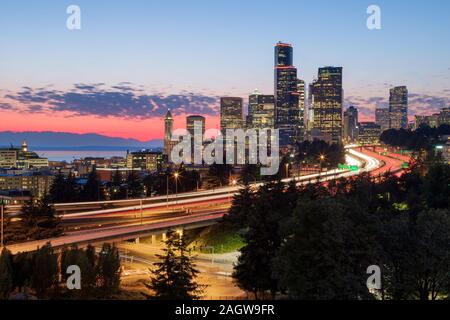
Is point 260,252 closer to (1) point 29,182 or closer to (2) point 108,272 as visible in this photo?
(2) point 108,272

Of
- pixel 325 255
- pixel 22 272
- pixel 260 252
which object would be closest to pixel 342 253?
pixel 325 255

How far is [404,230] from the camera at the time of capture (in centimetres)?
2028

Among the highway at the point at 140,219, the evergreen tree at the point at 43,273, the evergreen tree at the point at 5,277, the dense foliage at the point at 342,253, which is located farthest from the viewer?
the highway at the point at 140,219

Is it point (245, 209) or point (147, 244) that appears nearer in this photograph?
point (245, 209)

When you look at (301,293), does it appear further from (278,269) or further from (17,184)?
(17,184)

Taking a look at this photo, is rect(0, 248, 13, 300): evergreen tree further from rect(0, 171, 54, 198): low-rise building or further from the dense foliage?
rect(0, 171, 54, 198): low-rise building

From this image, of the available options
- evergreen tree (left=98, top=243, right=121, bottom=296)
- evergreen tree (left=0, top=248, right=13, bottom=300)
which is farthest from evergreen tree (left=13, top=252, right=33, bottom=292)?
evergreen tree (left=98, top=243, right=121, bottom=296)

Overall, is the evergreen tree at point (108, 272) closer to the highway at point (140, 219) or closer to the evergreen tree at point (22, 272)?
the evergreen tree at point (22, 272)

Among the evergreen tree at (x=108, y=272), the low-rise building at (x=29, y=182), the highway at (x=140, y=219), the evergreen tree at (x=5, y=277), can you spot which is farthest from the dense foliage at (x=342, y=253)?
the low-rise building at (x=29, y=182)

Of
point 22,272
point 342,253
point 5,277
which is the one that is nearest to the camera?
point 342,253

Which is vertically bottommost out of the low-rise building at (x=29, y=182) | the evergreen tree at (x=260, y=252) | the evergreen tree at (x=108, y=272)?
the low-rise building at (x=29, y=182)

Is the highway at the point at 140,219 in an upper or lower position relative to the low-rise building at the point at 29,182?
upper
